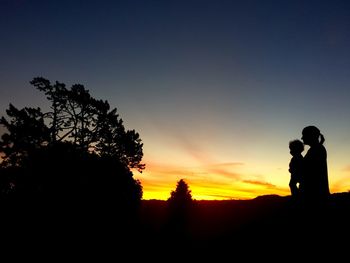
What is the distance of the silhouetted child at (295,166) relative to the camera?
670 centimetres

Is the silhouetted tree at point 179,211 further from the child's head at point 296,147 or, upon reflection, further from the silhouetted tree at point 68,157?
the child's head at point 296,147

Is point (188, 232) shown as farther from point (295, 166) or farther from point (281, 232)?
point (295, 166)

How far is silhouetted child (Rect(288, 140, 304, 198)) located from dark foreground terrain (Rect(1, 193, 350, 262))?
492 mm

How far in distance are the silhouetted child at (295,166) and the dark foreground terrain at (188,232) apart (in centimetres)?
49

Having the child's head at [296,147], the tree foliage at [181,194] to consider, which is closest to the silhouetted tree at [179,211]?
the tree foliage at [181,194]

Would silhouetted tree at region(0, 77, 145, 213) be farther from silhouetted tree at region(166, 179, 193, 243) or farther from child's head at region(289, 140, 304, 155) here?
child's head at region(289, 140, 304, 155)

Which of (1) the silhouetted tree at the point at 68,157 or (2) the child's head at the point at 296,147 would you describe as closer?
(2) the child's head at the point at 296,147

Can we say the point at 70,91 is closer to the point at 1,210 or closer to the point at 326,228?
the point at 1,210

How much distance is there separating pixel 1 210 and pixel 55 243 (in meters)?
6.26

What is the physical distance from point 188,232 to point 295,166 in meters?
20.8

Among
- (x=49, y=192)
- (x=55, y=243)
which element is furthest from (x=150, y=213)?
(x=55, y=243)

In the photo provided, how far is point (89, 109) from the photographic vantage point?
27625mm

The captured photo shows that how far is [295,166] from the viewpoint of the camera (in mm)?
7004

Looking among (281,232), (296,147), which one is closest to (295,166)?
(296,147)
